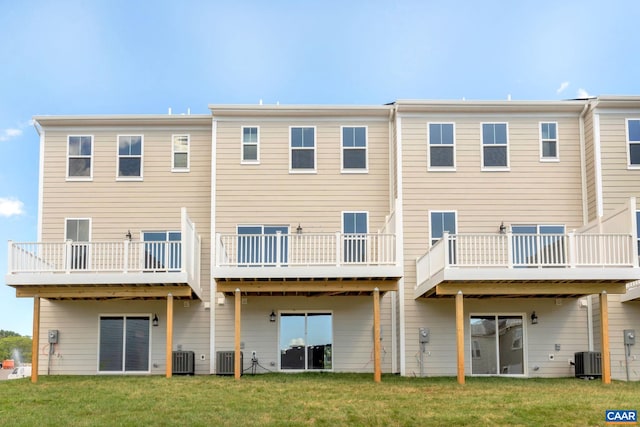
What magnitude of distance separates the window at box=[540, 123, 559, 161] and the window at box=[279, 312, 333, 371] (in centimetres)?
731

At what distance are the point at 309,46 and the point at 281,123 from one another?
11.1ft

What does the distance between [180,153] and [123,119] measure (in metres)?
1.83

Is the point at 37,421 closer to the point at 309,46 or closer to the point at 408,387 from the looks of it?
the point at 408,387

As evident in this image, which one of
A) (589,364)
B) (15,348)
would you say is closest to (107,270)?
(589,364)

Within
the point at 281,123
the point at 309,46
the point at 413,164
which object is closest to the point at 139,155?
the point at 281,123

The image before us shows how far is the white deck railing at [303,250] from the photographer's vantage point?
18.8 metres

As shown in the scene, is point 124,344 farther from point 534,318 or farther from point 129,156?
point 534,318

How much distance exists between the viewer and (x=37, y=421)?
529 inches

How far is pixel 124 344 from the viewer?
21422 mm

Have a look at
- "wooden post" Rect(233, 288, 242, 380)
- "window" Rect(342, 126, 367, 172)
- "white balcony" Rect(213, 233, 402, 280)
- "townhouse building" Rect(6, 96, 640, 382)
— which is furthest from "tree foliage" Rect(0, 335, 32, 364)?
"white balcony" Rect(213, 233, 402, 280)

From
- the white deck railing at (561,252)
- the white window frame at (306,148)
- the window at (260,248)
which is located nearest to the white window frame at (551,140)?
the white deck railing at (561,252)

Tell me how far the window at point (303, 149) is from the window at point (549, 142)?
625 centimetres

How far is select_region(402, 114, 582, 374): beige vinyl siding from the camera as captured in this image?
69.5ft

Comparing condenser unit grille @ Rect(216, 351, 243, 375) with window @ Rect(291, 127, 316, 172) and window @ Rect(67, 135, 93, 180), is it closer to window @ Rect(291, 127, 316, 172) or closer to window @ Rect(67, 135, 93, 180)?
window @ Rect(291, 127, 316, 172)
